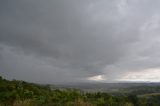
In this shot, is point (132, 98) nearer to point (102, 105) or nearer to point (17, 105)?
point (102, 105)

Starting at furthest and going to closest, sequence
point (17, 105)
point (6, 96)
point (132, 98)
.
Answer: point (132, 98) → point (6, 96) → point (17, 105)

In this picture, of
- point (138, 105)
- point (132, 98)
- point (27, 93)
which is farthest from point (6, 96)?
point (132, 98)

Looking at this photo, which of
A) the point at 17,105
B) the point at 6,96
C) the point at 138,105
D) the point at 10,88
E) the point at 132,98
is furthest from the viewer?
the point at 132,98

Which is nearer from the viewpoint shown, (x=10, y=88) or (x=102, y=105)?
(x=102, y=105)

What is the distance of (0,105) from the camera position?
12.6m

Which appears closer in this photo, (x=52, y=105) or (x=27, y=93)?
(x=52, y=105)

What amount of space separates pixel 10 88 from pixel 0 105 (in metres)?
12.6

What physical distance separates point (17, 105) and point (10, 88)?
43.7 ft

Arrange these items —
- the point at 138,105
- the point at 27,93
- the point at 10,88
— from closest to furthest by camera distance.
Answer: the point at 27,93 < the point at 10,88 < the point at 138,105

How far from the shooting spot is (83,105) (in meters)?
12.7

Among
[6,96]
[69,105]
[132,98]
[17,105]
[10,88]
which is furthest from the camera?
[132,98]

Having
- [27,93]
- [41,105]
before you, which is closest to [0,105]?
[41,105]

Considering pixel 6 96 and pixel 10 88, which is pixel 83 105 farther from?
pixel 10 88

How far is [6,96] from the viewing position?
1820 centimetres
